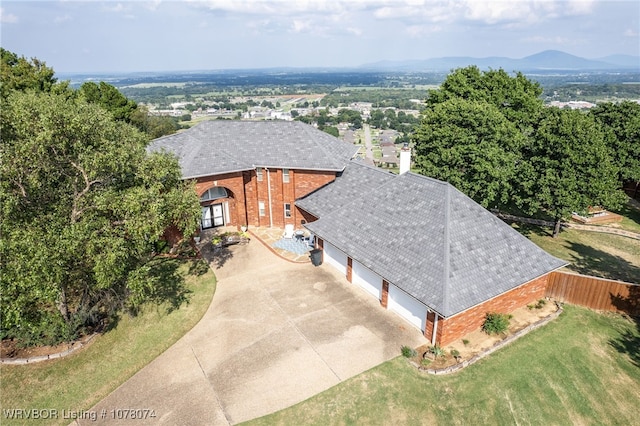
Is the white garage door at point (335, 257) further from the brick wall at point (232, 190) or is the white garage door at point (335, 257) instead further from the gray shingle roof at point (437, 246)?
the brick wall at point (232, 190)

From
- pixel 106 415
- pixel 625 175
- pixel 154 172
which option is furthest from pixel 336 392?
pixel 625 175

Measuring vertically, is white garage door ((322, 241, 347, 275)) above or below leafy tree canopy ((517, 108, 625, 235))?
below

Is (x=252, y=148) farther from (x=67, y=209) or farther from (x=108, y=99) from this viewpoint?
(x=108, y=99)

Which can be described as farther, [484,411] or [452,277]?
[452,277]

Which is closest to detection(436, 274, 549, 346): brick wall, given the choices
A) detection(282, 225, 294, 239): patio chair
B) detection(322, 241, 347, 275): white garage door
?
detection(322, 241, 347, 275): white garage door

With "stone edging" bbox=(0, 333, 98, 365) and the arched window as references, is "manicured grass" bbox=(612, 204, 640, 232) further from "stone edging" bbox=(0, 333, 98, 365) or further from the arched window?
"stone edging" bbox=(0, 333, 98, 365)

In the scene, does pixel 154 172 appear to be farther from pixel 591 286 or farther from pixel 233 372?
pixel 591 286

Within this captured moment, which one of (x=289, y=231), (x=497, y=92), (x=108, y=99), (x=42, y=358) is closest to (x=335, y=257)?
(x=289, y=231)

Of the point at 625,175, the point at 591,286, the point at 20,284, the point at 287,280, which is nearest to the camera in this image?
the point at 20,284
